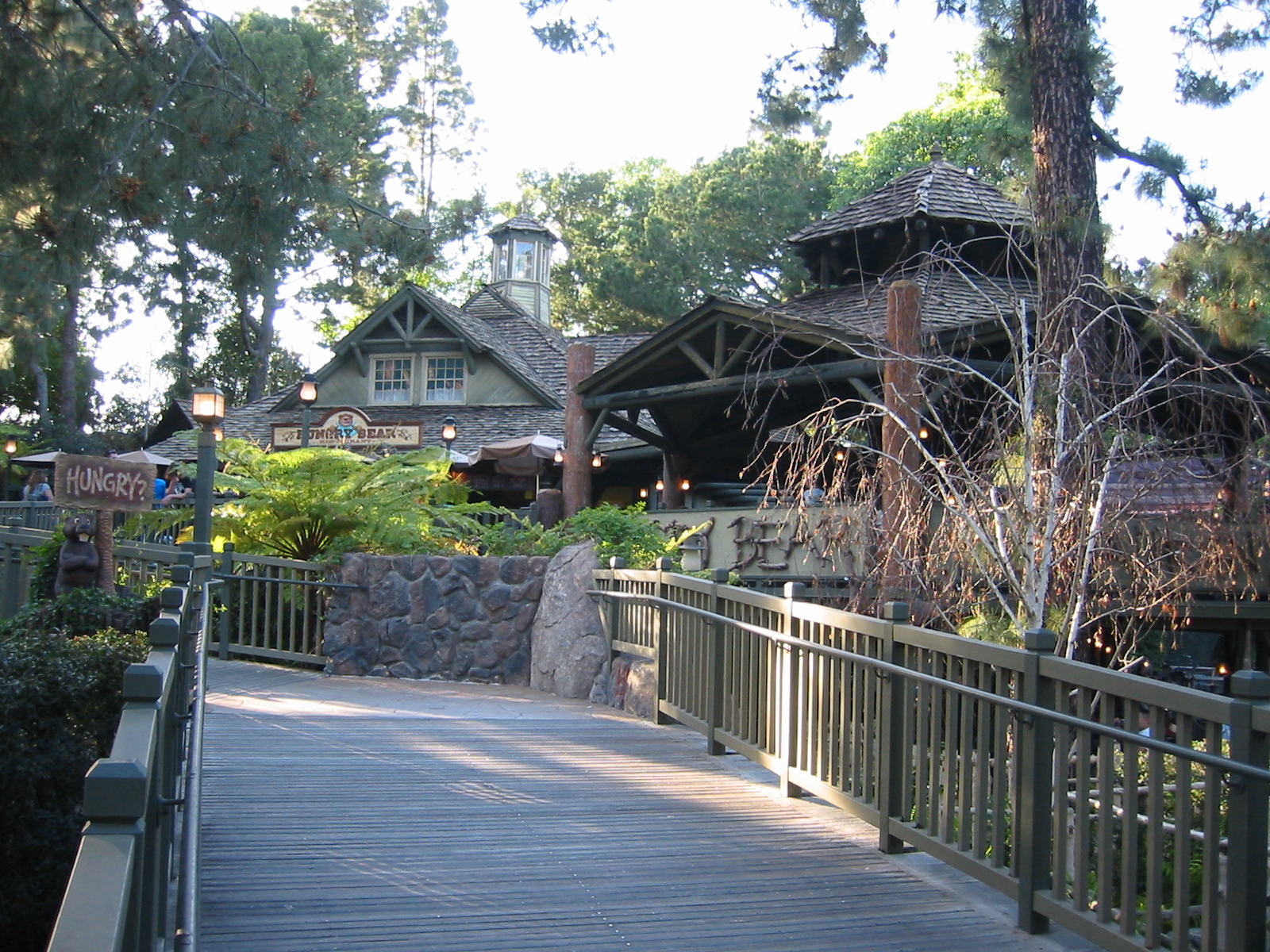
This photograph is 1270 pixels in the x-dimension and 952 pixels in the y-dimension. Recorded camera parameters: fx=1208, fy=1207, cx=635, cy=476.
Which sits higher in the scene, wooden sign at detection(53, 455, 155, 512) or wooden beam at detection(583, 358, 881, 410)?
wooden beam at detection(583, 358, 881, 410)

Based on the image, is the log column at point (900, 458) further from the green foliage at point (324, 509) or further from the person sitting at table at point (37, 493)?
the person sitting at table at point (37, 493)

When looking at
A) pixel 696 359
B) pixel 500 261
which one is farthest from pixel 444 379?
pixel 696 359

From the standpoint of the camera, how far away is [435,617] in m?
12.2

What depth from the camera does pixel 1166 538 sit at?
837 centimetres

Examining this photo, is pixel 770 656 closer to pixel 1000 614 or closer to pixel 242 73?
pixel 1000 614

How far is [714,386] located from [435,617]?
20.8 feet

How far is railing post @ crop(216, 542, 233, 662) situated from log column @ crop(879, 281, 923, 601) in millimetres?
6850

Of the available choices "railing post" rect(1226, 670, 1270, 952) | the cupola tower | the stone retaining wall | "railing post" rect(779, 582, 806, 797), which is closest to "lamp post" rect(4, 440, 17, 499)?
the cupola tower

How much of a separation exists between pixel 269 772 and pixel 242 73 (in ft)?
21.0

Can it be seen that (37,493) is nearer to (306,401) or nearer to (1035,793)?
(306,401)

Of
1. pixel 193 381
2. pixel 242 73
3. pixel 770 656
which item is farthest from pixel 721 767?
pixel 193 381

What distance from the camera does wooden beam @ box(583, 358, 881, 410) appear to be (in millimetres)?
14641

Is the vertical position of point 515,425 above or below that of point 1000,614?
above

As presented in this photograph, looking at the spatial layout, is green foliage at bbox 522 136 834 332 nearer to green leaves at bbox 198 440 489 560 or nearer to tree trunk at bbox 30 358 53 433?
tree trunk at bbox 30 358 53 433
